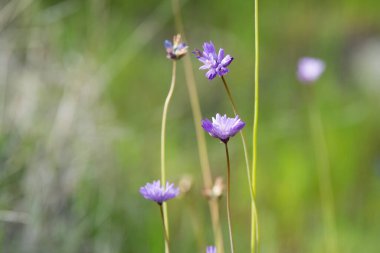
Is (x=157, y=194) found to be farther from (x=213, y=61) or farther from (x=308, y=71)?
(x=308, y=71)

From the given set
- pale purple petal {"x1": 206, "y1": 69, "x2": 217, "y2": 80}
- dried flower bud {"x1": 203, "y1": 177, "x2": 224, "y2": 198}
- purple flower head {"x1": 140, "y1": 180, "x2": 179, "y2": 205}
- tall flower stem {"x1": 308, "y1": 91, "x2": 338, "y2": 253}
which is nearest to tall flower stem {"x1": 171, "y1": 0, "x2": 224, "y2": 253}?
dried flower bud {"x1": 203, "y1": 177, "x2": 224, "y2": 198}

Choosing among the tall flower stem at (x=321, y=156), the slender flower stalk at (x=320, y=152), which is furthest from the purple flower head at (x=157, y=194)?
the tall flower stem at (x=321, y=156)

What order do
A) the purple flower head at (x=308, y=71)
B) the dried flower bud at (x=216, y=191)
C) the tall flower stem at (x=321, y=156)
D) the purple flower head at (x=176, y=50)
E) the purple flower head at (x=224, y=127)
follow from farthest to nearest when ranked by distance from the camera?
the tall flower stem at (x=321, y=156)
the purple flower head at (x=308, y=71)
the dried flower bud at (x=216, y=191)
the purple flower head at (x=176, y=50)
the purple flower head at (x=224, y=127)

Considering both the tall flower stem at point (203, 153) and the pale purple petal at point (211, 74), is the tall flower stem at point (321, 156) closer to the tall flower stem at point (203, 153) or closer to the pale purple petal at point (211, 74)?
the tall flower stem at point (203, 153)

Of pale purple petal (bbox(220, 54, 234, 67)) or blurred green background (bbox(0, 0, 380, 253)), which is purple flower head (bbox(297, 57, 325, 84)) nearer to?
blurred green background (bbox(0, 0, 380, 253))

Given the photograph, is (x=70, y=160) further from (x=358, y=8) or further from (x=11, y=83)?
(x=358, y=8)

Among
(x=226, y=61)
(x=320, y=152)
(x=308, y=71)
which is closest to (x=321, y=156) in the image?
(x=320, y=152)
